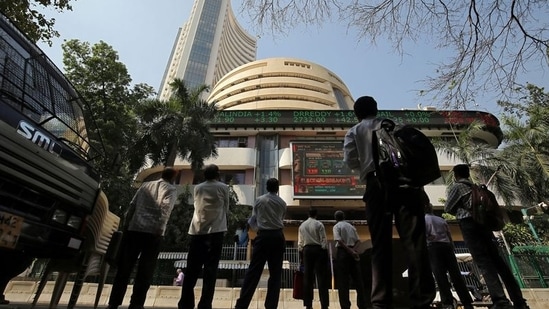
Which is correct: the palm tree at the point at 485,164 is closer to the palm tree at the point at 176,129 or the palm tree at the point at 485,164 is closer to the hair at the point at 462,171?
the hair at the point at 462,171

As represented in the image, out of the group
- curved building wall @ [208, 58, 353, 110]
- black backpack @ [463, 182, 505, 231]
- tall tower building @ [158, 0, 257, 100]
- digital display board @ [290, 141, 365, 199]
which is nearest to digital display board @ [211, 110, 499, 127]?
digital display board @ [290, 141, 365, 199]

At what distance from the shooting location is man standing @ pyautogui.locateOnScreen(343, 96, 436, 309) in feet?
7.41

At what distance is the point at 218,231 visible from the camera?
13.2 ft

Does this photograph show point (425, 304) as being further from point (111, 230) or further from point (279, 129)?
point (279, 129)

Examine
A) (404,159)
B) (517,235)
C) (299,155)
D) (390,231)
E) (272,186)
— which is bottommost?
(390,231)

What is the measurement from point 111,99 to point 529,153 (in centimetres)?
2218

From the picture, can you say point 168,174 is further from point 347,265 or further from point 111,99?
point 111,99

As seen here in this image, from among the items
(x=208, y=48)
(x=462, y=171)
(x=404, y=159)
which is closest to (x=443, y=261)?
(x=462, y=171)

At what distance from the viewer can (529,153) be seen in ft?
52.6

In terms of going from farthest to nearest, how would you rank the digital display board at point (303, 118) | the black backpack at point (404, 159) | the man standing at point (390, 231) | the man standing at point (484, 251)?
the digital display board at point (303, 118) → the man standing at point (484, 251) → the black backpack at point (404, 159) → the man standing at point (390, 231)

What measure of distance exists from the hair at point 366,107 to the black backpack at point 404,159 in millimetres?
493

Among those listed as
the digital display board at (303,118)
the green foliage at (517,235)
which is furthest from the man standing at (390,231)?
the digital display board at (303,118)

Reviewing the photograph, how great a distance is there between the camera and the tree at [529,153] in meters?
15.1

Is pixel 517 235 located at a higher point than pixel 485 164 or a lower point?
lower
